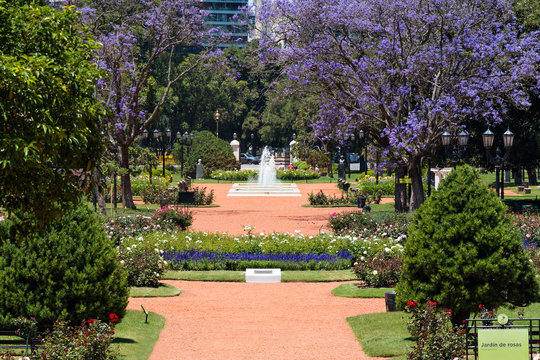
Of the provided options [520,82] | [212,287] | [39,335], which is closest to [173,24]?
[520,82]

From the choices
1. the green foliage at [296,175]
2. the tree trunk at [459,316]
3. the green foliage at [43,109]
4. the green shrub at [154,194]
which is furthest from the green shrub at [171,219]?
the green foliage at [296,175]

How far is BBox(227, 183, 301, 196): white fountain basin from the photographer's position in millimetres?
47062

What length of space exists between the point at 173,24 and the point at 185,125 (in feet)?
142

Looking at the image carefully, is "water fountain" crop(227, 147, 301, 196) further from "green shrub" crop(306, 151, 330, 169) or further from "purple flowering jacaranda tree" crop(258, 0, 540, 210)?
"purple flowering jacaranda tree" crop(258, 0, 540, 210)

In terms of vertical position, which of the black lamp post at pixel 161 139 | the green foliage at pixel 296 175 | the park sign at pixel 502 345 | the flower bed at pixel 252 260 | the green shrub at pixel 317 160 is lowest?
the flower bed at pixel 252 260

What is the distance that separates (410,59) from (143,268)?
1572 cm

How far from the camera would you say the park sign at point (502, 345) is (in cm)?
843

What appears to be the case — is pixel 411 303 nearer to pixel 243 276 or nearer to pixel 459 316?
pixel 459 316

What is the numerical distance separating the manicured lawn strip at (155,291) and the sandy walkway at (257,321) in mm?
255

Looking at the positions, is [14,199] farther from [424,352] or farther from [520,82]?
[520,82]

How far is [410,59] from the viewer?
96.3 feet

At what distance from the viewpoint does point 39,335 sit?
33.6ft

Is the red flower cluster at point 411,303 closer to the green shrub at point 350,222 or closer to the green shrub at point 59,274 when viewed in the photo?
the green shrub at point 59,274

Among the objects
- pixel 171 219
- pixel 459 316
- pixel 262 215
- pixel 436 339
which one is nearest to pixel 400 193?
pixel 262 215
